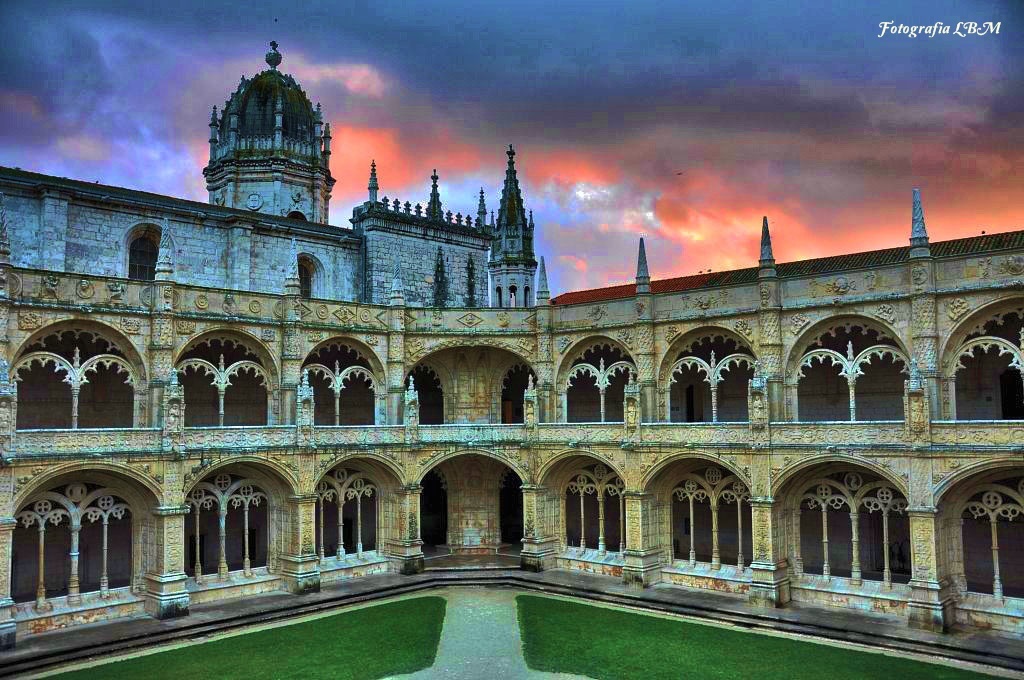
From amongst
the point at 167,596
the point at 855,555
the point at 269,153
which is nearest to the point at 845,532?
the point at 855,555

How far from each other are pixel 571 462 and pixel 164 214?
1864cm

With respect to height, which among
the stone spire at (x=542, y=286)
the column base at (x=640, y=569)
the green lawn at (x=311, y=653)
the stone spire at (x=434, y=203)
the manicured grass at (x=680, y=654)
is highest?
the stone spire at (x=434, y=203)

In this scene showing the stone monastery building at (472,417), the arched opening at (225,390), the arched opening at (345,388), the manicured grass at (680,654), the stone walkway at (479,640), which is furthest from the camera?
the arched opening at (345,388)

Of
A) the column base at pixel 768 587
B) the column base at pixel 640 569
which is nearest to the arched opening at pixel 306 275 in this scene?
the column base at pixel 640 569

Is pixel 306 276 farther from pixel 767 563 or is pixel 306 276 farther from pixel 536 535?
pixel 767 563

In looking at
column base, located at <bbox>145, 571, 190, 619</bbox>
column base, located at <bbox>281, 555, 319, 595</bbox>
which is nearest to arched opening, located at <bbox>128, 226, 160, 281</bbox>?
column base, located at <bbox>145, 571, 190, 619</bbox>

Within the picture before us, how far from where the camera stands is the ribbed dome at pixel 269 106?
4006 cm

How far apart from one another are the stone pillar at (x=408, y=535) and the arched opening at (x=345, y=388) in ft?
12.0

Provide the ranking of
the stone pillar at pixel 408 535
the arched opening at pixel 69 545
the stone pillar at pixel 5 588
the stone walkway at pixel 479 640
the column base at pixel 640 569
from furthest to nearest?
the stone pillar at pixel 408 535 < the column base at pixel 640 569 < the arched opening at pixel 69 545 < the stone pillar at pixel 5 588 < the stone walkway at pixel 479 640

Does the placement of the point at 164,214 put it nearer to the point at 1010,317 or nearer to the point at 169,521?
the point at 169,521

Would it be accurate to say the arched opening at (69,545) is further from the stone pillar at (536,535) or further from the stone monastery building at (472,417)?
the stone pillar at (536,535)

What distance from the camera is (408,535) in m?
31.5

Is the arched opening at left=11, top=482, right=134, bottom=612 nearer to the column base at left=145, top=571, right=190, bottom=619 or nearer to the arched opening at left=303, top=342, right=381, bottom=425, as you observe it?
the column base at left=145, top=571, right=190, bottom=619

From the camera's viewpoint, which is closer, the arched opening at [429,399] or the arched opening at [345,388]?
the arched opening at [345,388]
